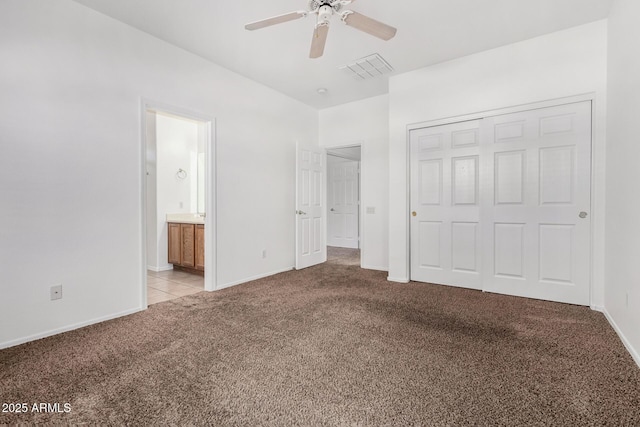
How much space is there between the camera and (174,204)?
510 cm

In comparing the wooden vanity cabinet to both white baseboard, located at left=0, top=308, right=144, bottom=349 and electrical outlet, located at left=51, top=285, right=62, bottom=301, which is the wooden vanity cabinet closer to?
white baseboard, located at left=0, top=308, right=144, bottom=349

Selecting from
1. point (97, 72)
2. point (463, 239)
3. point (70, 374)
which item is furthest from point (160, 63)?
point (463, 239)

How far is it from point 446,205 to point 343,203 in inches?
161

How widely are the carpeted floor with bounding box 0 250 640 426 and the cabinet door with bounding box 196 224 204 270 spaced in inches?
53.3

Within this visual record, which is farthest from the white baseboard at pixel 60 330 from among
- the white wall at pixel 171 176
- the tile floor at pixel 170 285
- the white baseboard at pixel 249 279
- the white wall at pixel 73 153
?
the white wall at pixel 171 176

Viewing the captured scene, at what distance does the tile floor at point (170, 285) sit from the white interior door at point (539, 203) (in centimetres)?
368

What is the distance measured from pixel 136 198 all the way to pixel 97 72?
1.16 meters

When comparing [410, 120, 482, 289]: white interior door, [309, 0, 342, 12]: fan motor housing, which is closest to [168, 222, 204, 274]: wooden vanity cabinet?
[410, 120, 482, 289]: white interior door

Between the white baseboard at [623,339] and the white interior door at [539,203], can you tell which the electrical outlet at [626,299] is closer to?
the white baseboard at [623,339]

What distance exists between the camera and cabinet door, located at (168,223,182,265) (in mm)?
4754

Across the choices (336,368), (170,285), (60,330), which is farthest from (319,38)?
(170,285)

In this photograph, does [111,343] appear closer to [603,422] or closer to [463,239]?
[603,422]

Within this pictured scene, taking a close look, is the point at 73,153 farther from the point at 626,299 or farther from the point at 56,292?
the point at 626,299

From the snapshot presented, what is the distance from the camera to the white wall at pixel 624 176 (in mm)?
2045
